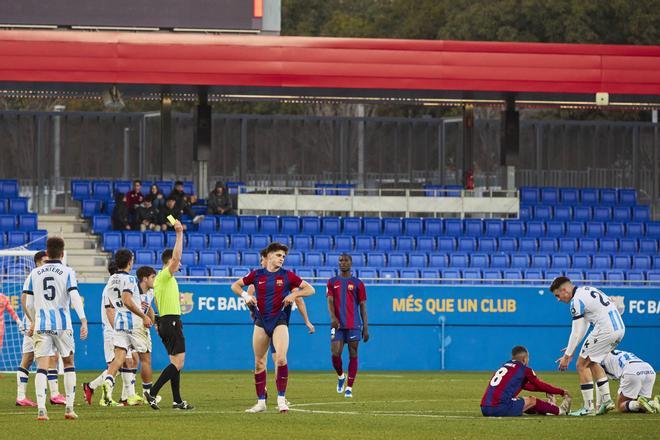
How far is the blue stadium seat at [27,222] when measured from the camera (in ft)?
104

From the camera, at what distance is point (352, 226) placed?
33.4 meters

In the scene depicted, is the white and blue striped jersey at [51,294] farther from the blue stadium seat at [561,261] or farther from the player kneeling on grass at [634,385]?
the blue stadium seat at [561,261]

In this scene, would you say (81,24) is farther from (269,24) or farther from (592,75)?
(592,75)

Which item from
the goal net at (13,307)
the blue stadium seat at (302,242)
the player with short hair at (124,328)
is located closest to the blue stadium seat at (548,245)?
the blue stadium seat at (302,242)

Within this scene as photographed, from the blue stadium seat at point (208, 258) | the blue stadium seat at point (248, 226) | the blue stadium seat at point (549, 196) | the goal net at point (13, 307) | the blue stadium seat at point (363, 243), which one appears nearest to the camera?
the goal net at point (13, 307)

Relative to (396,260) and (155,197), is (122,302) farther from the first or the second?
(155,197)

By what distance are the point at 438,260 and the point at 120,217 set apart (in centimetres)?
752

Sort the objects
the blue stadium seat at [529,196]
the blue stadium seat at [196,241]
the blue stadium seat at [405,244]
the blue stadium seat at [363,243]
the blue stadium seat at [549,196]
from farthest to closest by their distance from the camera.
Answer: the blue stadium seat at [549,196], the blue stadium seat at [529,196], the blue stadium seat at [405,244], the blue stadium seat at [363,243], the blue stadium seat at [196,241]

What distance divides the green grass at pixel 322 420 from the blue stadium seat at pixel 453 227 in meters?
13.4

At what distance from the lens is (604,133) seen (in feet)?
144

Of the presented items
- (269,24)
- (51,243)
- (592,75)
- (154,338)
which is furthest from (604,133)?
(51,243)

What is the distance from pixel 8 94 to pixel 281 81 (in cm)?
837

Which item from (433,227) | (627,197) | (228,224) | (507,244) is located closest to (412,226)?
(433,227)

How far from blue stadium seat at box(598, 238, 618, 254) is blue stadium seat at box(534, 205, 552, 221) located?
95.4 inches
